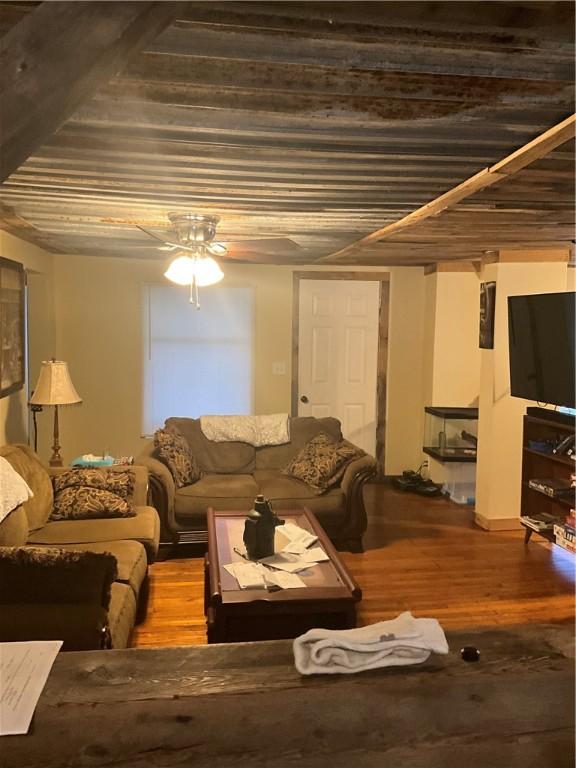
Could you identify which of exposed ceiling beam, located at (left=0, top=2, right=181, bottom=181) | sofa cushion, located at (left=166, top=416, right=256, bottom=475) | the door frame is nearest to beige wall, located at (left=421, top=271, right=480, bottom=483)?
the door frame

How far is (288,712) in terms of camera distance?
1220 millimetres

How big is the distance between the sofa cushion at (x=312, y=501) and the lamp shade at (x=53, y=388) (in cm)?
157

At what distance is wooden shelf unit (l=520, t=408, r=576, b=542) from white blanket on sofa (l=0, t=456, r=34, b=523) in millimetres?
3290

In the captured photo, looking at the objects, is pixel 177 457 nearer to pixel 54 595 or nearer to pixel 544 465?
pixel 54 595

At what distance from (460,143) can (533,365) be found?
195cm

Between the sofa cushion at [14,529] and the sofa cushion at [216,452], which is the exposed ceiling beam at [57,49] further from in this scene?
the sofa cushion at [216,452]

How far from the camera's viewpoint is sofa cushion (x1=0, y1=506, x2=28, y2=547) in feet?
10.1

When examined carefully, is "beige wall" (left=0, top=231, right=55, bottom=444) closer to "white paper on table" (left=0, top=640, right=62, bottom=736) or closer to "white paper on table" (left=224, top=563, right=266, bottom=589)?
"white paper on table" (left=224, top=563, right=266, bottom=589)

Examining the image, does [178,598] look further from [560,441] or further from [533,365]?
[560,441]

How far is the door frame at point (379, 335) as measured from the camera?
6355mm

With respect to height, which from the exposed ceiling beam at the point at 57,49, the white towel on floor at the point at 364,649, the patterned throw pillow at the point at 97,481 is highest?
the exposed ceiling beam at the point at 57,49

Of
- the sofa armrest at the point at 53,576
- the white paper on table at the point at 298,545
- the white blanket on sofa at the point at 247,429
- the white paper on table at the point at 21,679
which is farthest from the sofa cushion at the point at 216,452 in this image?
the white paper on table at the point at 21,679

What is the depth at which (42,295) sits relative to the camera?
221 inches

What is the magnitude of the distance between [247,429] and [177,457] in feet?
2.54
